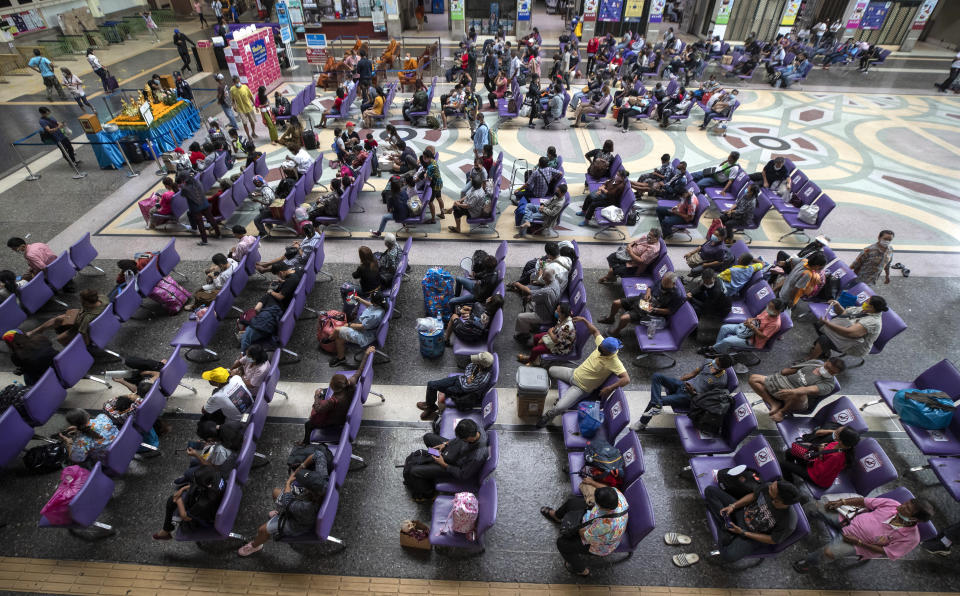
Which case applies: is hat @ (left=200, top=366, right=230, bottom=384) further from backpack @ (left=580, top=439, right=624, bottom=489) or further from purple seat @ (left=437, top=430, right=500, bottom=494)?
backpack @ (left=580, top=439, right=624, bottom=489)

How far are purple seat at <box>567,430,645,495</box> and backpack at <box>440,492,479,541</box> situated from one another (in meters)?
1.11

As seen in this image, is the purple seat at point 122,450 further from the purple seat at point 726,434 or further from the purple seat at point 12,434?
the purple seat at point 726,434

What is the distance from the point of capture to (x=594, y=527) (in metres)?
4.23

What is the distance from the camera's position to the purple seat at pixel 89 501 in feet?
14.4

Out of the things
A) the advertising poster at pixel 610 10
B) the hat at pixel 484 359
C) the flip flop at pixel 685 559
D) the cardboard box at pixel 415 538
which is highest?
the advertising poster at pixel 610 10

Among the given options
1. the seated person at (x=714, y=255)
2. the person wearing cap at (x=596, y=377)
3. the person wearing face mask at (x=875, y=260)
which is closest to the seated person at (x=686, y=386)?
the person wearing cap at (x=596, y=377)

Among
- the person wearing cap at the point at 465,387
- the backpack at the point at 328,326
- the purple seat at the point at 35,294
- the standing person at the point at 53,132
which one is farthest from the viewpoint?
Answer: the standing person at the point at 53,132

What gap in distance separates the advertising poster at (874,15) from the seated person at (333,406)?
3381 centimetres

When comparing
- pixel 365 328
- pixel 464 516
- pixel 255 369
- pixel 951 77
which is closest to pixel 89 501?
pixel 255 369

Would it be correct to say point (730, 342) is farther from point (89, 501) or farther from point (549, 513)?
point (89, 501)

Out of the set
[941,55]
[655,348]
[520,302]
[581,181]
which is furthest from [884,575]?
[941,55]

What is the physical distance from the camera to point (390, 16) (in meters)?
24.2

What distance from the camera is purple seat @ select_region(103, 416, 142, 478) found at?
488 centimetres

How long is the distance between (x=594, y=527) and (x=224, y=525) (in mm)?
3511
